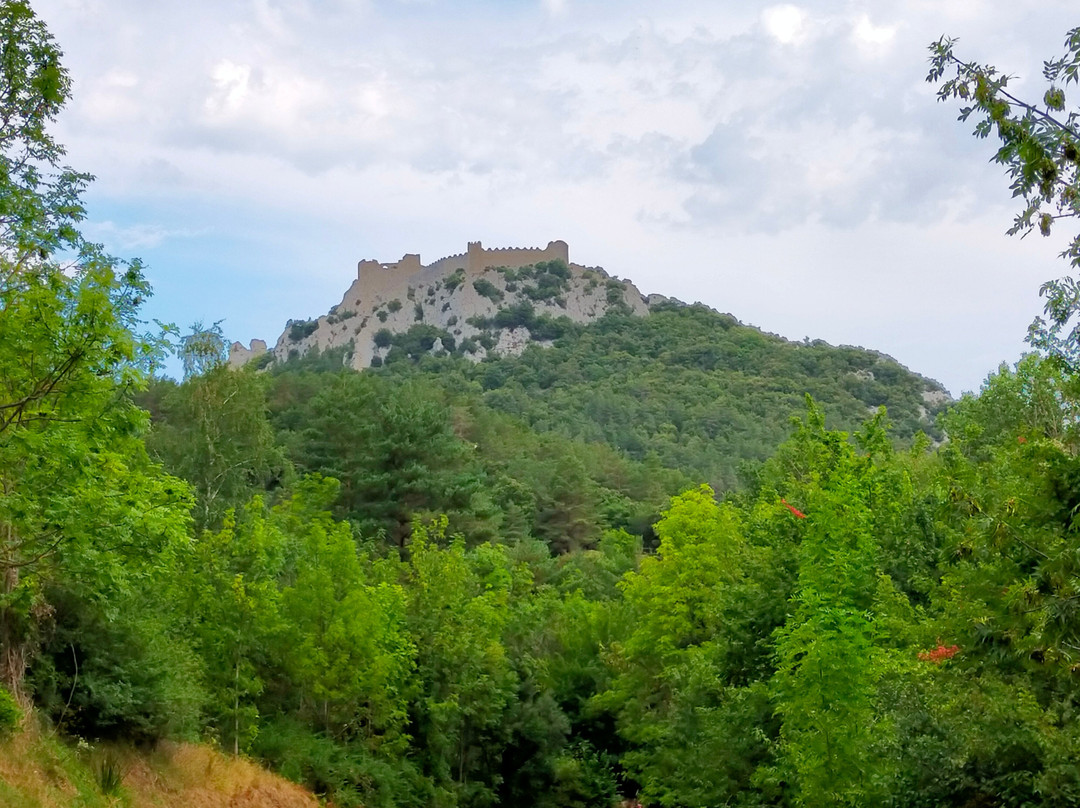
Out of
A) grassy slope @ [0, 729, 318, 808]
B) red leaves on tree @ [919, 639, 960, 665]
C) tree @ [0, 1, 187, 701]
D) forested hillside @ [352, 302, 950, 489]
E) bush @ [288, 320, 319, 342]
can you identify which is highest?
bush @ [288, 320, 319, 342]

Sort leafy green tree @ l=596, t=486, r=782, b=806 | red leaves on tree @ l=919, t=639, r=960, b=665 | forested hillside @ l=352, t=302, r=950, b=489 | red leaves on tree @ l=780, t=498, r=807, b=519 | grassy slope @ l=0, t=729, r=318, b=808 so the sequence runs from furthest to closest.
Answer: forested hillside @ l=352, t=302, r=950, b=489 < red leaves on tree @ l=780, t=498, r=807, b=519 < leafy green tree @ l=596, t=486, r=782, b=806 < red leaves on tree @ l=919, t=639, r=960, b=665 < grassy slope @ l=0, t=729, r=318, b=808

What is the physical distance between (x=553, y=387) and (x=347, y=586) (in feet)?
300

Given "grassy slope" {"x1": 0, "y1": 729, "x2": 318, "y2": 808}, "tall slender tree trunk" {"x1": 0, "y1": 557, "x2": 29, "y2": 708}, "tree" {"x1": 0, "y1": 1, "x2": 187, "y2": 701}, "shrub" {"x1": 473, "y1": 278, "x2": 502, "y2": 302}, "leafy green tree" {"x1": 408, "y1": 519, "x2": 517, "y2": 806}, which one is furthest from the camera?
"shrub" {"x1": 473, "y1": 278, "x2": 502, "y2": 302}

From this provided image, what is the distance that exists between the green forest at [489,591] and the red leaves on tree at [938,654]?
12 cm

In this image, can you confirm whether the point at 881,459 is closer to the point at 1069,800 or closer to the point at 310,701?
the point at 310,701

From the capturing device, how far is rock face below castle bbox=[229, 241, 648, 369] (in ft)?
483

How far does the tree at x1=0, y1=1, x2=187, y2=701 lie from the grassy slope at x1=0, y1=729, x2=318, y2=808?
274 cm

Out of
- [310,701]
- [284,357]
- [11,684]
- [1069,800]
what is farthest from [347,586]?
[284,357]

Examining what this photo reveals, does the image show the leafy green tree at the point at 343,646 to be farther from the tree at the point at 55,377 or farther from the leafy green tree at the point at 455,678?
the tree at the point at 55,377

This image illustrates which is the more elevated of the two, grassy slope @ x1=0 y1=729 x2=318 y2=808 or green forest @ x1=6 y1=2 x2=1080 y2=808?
green forest @ x1=6 y1=2 x2=1080 y2=808

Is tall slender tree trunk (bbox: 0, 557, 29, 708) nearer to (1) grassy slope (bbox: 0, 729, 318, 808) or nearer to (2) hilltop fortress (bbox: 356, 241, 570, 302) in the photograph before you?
(1) grassy slope (bbox: 0, 729, 318, 808)

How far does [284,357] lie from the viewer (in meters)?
161

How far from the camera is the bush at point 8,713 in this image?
643 inches

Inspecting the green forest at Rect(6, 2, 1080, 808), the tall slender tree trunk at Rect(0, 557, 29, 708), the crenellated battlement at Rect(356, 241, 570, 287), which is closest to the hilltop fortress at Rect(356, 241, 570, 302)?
the crenellated battlement at Rect(356, 241, 570, 287)
